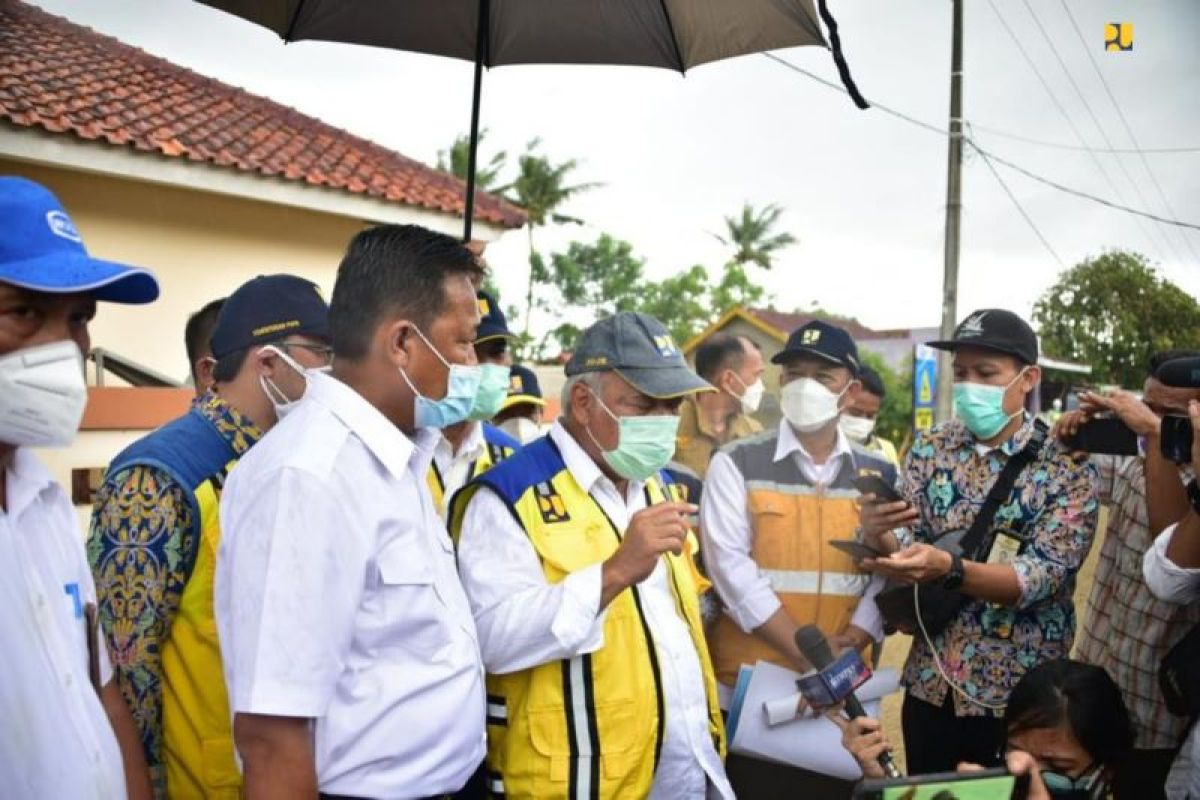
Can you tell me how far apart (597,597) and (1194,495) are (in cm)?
172

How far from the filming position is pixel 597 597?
2.55 m

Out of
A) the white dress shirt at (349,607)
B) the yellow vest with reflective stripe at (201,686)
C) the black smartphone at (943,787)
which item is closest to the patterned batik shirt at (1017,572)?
the black smartphone at (943,787)

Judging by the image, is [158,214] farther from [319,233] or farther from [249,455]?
[249,455]

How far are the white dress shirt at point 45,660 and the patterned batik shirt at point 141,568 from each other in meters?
0.37

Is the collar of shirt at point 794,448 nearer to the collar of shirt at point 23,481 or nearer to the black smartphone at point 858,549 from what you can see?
the black smartphone at point 858,549

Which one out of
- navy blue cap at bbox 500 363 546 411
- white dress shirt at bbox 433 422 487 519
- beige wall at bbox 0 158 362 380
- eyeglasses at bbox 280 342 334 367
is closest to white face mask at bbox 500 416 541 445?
navy blue cap at bbox 500 363 546 411

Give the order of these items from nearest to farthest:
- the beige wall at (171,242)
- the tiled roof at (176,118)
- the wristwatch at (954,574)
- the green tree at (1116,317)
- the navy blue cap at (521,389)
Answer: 1. the wristwatch at (954,574)
2. the navy blue cap at (521,389)
3. the tiled roof at (176,118)
4. the beige wall at (171,242)
5. the green tree at (1116,317)

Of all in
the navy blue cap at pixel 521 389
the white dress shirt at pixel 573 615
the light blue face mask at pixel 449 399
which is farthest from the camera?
the navy blue cap at pixel 521 389

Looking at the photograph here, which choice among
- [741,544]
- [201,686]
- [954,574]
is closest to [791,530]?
[741,544]

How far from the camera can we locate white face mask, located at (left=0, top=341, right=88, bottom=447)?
1.78 metres

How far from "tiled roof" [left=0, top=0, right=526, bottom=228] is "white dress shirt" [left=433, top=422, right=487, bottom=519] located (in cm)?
520

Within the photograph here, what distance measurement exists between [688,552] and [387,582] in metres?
1.45

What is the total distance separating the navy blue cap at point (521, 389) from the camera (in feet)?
Result: 19.2

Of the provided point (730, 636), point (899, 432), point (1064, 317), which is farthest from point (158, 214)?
point (1064, 317)
